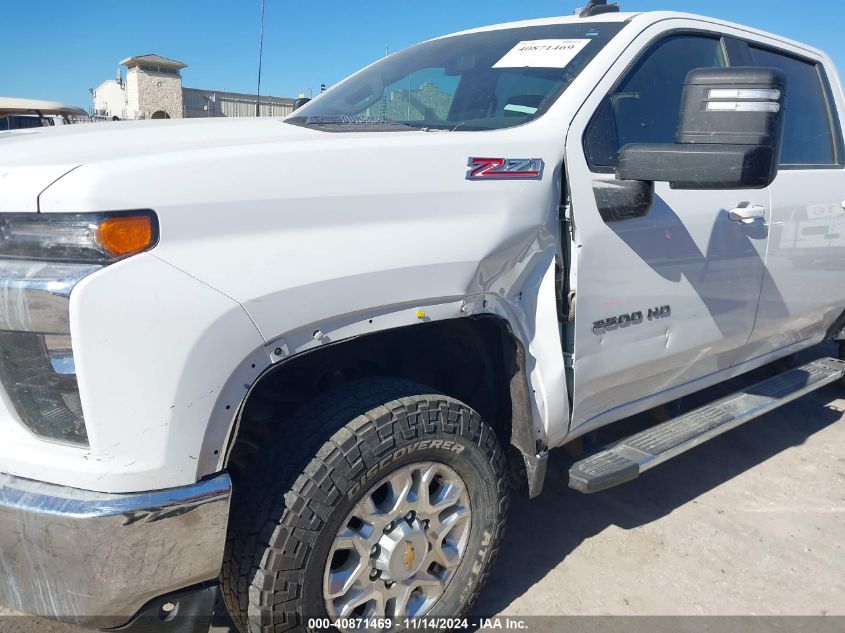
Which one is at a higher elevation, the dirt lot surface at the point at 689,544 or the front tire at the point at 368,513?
the front tire at the point at 368,513

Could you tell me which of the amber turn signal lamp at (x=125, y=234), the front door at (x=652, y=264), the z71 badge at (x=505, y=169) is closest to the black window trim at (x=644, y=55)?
the front door at (x=652, y=264)

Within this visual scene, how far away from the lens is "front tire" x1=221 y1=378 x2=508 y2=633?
1731 millimetres

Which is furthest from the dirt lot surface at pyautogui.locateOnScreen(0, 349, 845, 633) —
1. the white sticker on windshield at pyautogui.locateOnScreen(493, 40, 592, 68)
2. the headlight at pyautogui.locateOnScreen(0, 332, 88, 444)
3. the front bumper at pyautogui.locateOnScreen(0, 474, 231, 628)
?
the white sticker on windshield at pyautogui.locateOnScreen(493, 40, 592, 68)

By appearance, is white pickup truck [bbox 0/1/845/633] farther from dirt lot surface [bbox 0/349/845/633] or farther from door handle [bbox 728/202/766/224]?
dirt lot surface [bbox 0/349/845/633]

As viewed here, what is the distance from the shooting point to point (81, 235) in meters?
1.42

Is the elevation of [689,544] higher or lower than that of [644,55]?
lower

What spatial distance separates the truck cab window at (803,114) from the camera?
338cm

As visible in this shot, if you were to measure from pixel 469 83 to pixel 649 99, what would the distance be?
2.33 feet

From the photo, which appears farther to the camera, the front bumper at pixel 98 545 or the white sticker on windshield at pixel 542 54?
the white sticker on windshield at pixel 542 54

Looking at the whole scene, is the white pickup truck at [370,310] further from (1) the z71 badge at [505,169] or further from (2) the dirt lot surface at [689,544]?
(2) the dirt lot surface at [689,544]

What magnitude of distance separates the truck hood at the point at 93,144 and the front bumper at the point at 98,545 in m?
0.64

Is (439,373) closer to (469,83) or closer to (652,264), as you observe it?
(652,264)

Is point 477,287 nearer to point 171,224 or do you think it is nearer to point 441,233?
point 441,233

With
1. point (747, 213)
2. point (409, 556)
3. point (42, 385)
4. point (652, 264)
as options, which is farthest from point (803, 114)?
point (42, 385)
